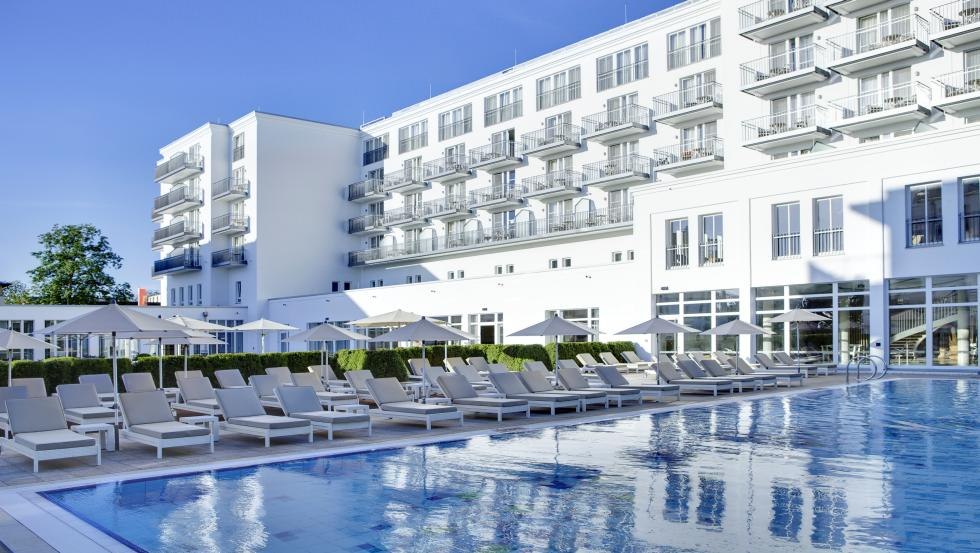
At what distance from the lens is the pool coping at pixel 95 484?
6781 mm

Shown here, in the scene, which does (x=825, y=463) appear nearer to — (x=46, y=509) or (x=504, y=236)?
(x=46, y=509)

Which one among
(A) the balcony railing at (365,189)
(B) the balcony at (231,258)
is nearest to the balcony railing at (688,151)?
(A) the balcony railing at (365,189)

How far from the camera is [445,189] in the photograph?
160 ft

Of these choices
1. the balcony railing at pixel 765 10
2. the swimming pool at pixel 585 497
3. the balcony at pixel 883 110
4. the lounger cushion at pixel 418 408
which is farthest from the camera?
the balcony railing at pixel 765 10

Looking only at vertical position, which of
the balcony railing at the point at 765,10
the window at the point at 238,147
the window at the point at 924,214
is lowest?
the window at the point at 924,214

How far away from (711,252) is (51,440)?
79.3 ft

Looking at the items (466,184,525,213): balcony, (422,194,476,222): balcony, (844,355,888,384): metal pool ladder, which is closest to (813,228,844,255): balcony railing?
(844,355,888,384): metal pool ladder

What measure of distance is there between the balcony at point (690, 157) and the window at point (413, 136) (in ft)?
58.4

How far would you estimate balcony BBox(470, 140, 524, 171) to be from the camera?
4394cm

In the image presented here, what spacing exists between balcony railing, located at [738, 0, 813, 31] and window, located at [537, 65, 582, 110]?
10.2 metres

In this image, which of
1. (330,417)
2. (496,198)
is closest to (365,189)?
(496,198)

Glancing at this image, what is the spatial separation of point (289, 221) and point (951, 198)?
1492 inches

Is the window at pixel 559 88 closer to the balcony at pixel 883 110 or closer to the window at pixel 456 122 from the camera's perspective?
the window at pixel 456 122

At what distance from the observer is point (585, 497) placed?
27.7 feet
